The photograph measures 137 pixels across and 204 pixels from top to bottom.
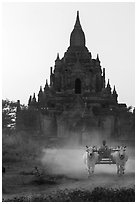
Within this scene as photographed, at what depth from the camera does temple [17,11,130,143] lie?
138ft

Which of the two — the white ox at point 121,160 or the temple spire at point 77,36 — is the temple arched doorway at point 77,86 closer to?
the temple spire at point 77,36

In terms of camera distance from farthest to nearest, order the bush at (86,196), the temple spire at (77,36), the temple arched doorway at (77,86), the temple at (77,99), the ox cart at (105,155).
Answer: the temple spire at (77,36), the temple arched doorway at (77,86), the temple at (77,99), the ox cart at (105,155), the bush at (86,196)

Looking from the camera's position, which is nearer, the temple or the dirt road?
the dirt road

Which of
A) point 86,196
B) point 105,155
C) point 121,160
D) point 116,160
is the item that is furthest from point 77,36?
point 86,196

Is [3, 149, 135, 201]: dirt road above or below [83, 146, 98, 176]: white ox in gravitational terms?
below

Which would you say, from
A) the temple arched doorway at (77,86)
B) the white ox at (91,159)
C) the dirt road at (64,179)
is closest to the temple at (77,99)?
the temple arched doorway at (77,86)

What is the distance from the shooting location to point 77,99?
4394 centimetres

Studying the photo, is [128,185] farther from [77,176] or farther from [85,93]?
[85,93]

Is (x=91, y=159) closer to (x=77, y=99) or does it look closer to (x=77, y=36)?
(x=77, y=99)

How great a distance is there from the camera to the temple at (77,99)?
4194 centimetres

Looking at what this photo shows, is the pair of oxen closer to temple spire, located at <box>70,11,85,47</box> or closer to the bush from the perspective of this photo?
the bush

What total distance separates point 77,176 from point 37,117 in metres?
24.2

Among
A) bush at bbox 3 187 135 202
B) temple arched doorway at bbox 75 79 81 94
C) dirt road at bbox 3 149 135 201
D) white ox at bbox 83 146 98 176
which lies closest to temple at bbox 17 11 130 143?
temple arched doorway at bbox 75 79 81 94

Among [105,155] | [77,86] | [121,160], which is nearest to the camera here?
[121,160]
